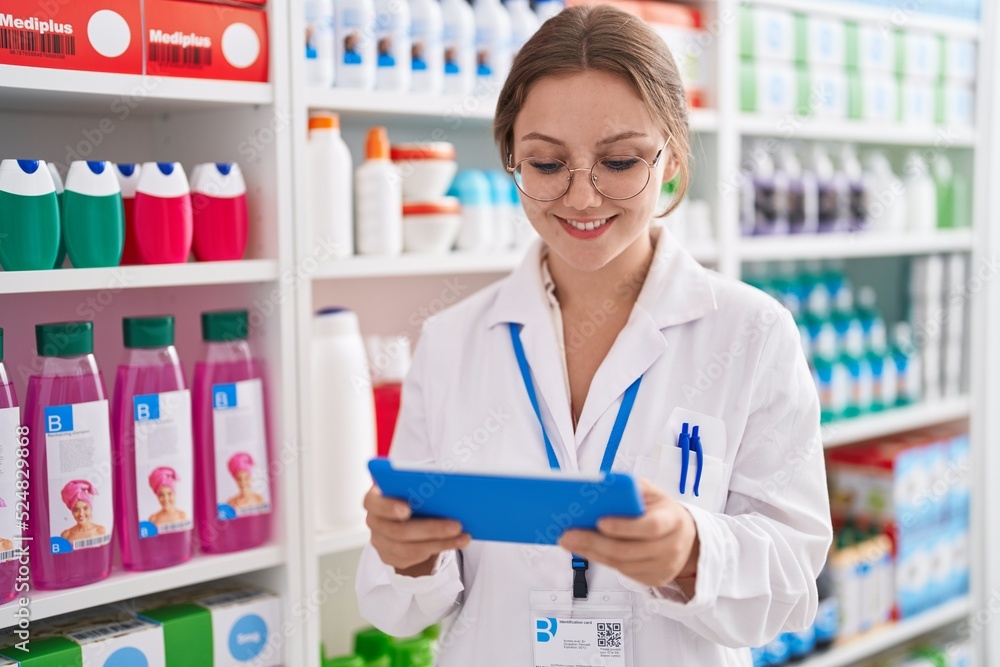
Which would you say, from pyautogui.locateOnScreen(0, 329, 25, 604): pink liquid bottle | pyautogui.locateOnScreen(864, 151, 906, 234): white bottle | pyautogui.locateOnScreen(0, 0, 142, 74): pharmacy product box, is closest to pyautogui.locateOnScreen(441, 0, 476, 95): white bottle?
pyautogui.locateOnScreen(0, 0, 142, 74): pharmacy product box

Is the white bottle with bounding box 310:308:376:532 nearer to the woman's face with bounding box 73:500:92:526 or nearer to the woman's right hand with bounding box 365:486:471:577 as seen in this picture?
the woman's face with bounding box 73:500:92:526

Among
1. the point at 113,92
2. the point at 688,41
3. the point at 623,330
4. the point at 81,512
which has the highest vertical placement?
the point at 688,41

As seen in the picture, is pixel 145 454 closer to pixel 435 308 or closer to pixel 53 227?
pixel 53 227

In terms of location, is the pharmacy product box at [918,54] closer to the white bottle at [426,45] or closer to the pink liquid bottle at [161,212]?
the white bottle at [426,45]

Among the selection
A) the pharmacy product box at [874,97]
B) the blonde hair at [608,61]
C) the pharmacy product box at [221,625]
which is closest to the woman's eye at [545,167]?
the blonde hair at [608,61]

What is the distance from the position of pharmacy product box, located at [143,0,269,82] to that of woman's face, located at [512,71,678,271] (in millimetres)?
537

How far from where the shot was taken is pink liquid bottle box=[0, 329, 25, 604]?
4.78 feet

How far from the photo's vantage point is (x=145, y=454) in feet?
5.24

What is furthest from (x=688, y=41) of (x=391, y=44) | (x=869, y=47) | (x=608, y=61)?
(x=608, y=61)

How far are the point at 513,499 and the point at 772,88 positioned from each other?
174 centimetres

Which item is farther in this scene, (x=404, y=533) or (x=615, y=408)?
(x=615, y=408)

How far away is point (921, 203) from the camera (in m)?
2.90

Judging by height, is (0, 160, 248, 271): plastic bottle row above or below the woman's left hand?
above

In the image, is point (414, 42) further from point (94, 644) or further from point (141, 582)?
point (94, 644)
